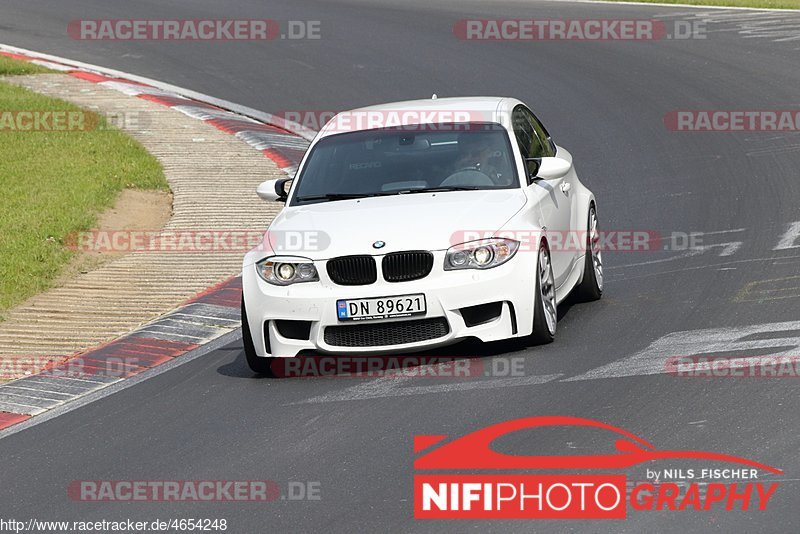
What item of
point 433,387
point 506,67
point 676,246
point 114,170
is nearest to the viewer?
point 433,387

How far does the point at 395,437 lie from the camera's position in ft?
26.3

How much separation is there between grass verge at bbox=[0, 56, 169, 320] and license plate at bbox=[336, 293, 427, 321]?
13.5ft

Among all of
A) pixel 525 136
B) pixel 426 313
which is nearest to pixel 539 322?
pixel 426 313

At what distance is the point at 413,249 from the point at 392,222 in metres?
0.37

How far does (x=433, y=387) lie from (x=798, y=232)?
5402 mm

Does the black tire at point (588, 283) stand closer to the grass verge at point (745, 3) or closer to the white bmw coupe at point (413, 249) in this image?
the white bmw coupe at point (413, 249)

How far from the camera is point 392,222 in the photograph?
9.64m

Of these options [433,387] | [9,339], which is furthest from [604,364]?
[9,339]

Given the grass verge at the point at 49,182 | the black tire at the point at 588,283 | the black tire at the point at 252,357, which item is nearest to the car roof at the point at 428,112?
the black tire at the point at 588,283

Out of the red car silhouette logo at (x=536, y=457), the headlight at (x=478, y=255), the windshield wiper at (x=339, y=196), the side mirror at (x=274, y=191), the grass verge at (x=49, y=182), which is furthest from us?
the grass verge at (x=49, y=182)

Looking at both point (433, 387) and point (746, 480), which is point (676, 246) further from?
point (746, 480)

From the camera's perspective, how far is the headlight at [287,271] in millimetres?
9508

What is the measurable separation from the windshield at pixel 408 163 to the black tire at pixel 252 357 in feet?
3.96

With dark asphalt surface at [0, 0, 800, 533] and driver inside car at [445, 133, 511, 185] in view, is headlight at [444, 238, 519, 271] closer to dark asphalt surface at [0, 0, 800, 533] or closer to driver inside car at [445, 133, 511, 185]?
dark asphalt surface at [0, 0, 800, 533]
